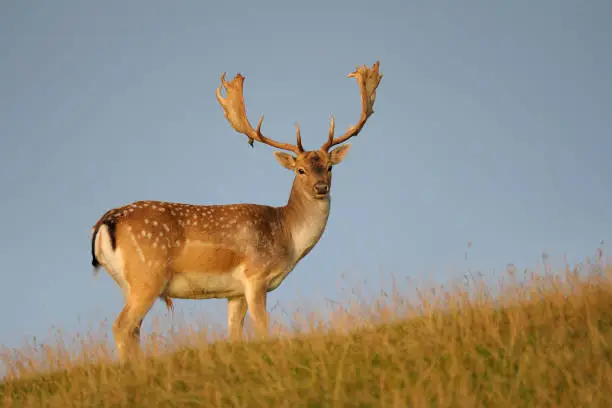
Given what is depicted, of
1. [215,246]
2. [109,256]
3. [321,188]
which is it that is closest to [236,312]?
[215,246]

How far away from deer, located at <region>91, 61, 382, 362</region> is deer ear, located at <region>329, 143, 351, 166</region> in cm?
2

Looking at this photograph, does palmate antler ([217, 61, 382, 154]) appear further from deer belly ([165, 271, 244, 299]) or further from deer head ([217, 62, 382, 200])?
deer belly ([165, 271, 244, 299])

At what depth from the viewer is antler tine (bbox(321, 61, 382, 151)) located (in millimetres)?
12383

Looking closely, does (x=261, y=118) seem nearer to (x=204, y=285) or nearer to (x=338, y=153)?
(x=338, y=153)

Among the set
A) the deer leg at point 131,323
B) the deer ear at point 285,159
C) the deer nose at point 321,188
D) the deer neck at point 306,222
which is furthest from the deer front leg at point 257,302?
the deer ear at point 285,159

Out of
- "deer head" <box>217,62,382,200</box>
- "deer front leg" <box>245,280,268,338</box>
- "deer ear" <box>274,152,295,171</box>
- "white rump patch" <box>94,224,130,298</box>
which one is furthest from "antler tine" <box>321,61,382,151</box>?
"white rump patch" <box>94,224,130,298</box>

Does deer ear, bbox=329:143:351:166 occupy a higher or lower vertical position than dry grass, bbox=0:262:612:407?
higher

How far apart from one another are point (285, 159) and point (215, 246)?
1.97 meters

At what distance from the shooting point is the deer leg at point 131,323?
9.62 meters

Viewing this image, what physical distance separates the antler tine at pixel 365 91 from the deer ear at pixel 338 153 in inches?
16.4

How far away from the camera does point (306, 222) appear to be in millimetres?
11188

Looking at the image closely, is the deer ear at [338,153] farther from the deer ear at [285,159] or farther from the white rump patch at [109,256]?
the white rump patch at [109,256]

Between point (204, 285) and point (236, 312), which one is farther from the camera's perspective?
point (236, 312)

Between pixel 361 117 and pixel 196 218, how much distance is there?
147 inches
